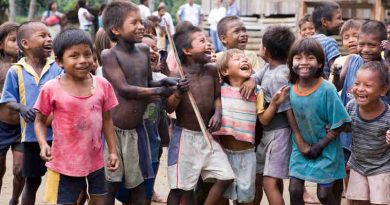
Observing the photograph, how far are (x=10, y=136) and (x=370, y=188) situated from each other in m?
2.78

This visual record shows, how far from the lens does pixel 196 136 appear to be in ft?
15.6

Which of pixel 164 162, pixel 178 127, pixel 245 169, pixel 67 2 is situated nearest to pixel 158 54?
pixel 178 127

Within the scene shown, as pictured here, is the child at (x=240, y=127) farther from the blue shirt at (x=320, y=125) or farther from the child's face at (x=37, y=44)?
the child's face at (x=37, y=44)

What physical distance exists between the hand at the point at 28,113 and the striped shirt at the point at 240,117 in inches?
49.2

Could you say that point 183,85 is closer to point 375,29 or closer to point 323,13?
point 375,29

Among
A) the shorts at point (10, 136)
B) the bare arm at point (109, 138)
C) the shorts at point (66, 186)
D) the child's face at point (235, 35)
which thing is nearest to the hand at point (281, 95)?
the child's face at point (235, 35)

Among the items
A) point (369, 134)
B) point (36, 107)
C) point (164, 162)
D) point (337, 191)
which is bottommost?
point (164, 162)

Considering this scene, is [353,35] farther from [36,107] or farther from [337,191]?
[36,107]

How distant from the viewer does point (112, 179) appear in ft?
15.2

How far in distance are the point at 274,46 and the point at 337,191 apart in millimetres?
1186

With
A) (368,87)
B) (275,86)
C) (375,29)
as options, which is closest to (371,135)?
(368,87)

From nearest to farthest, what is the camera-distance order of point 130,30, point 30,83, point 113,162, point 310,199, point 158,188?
point 113,162 → point 130,30 → point 30,83 → point 310,199 → point 158,188

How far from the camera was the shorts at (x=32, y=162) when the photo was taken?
4.93 meters

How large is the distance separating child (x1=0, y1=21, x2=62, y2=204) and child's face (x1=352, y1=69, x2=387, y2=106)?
2.17 meters
